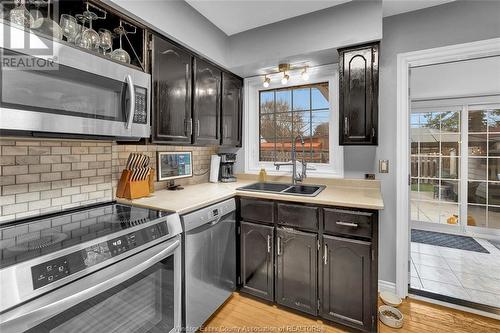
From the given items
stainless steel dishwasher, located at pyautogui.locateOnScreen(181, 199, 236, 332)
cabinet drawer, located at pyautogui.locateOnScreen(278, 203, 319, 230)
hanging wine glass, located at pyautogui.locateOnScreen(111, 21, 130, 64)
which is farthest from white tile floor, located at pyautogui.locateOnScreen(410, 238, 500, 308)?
hanging wine glass, located at pyautogui.locateOnScreen(111, 21, 130, 64)

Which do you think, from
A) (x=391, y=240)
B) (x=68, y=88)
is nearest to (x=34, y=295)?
(x=68, y=88)

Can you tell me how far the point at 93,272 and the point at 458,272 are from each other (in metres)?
3.28

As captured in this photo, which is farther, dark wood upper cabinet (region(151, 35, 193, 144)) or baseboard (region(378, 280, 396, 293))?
baseboard (region(378, 280, 396, 293))

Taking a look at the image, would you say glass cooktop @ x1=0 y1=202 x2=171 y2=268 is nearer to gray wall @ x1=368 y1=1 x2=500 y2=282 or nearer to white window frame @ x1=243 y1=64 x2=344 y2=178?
white window frame @ x1=243 y1=64 x2=344 y2=178

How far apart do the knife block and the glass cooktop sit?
0.43 feet

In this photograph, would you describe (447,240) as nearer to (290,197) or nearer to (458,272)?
(458,272)

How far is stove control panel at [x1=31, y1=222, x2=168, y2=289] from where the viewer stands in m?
0.85

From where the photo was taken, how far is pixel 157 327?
134 centimetres

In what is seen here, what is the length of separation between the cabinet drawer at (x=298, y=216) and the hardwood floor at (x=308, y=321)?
72 cm

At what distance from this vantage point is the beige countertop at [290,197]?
1615mm

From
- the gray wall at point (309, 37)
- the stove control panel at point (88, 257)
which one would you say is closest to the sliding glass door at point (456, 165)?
the gray wall at point (309, 37)

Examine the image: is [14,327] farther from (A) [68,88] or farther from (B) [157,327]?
(A) [68,88]

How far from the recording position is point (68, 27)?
4.24 ft

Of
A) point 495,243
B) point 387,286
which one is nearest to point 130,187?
point 387,286
